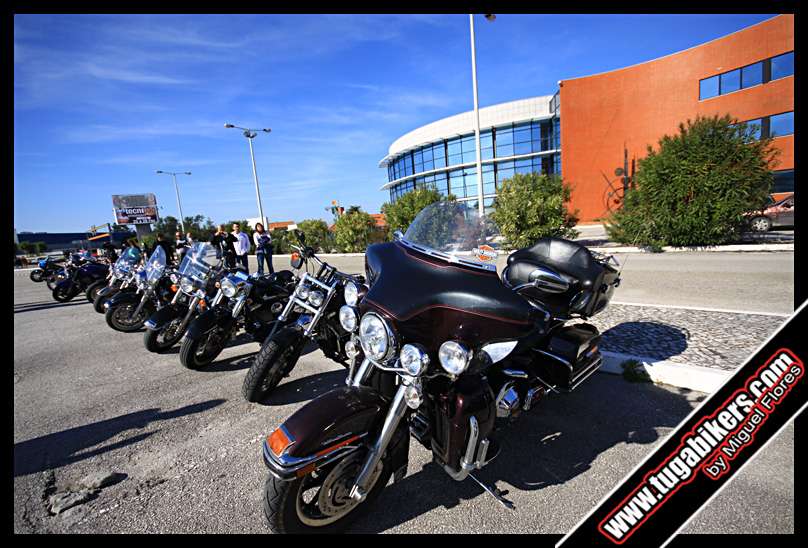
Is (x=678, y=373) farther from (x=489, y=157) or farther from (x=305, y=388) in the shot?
(x=489, y=157)

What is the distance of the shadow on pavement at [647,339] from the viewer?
3.48 meters

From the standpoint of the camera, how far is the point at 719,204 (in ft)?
32.9

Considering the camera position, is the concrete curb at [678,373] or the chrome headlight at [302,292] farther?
the chrome headlight at [302,292]

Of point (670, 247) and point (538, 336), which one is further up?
point (538, 336)

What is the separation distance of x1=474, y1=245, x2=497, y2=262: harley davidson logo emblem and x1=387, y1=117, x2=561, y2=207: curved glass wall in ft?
101

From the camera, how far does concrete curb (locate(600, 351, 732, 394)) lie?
2.90m

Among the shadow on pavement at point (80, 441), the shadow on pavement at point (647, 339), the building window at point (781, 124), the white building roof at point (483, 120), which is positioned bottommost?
the shadow on pavement at point (80, 441)

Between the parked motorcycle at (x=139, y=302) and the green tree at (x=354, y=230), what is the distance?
41.4 ft

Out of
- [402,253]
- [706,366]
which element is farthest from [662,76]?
[402,253]

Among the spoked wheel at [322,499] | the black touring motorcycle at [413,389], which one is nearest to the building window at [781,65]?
the black touring motorcycle at [413,389]

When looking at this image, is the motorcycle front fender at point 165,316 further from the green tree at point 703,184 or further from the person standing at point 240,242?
the green tree at point 703,184

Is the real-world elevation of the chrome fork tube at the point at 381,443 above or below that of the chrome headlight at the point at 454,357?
below
